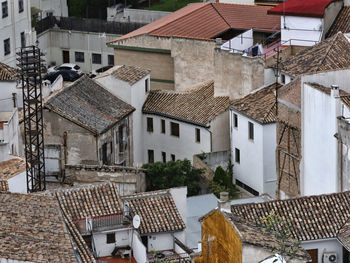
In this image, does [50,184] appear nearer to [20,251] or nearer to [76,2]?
[20,251]

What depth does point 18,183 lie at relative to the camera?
63.6m

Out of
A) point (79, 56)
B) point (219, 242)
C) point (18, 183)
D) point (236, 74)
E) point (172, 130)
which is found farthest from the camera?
point (79, 56)

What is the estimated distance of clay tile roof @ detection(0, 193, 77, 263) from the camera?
4438 cm

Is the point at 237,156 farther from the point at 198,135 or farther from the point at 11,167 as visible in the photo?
the point at 11,167

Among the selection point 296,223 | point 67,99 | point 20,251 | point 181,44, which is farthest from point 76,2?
point 20,251

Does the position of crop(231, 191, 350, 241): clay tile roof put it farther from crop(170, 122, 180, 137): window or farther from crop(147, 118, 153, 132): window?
crop(147, 118, 153, 132): window

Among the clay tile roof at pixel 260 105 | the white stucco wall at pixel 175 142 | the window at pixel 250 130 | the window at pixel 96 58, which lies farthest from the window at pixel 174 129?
the window at pixel 96 58

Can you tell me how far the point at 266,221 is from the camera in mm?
51969

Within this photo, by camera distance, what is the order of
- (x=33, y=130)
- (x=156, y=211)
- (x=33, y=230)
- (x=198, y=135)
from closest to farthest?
(x=33, y=230) < (x=156, y=211) < (x=33, y=130) < (x=198, y=135)

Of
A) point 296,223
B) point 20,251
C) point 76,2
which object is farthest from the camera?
point 76,2

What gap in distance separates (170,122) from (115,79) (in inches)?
167

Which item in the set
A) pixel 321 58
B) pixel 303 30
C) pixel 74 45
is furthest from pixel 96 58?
pixel 321 58

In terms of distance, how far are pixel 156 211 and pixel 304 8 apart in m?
26.5

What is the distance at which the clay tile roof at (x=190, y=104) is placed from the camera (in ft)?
256
